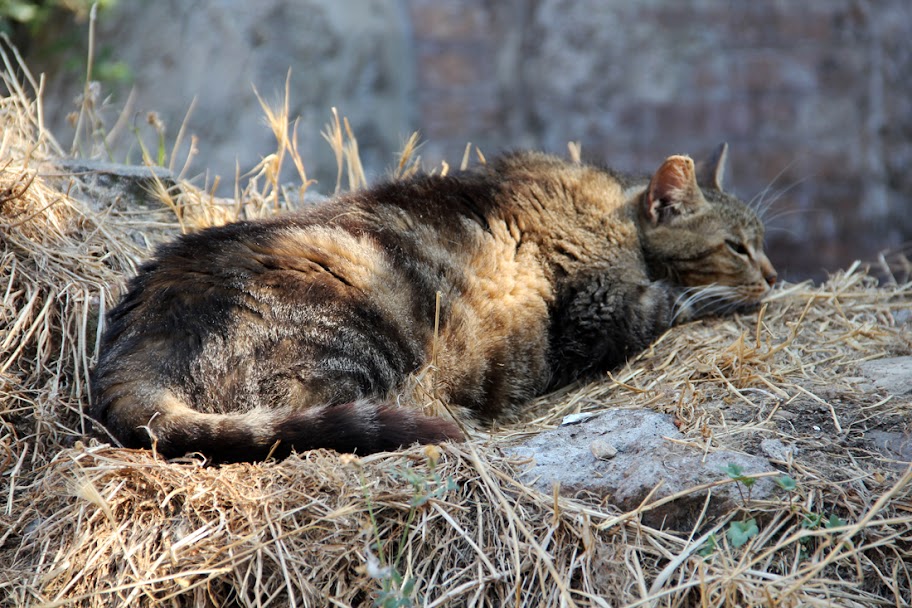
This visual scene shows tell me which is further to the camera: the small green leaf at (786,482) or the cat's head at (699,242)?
the cat's head at (699,242)

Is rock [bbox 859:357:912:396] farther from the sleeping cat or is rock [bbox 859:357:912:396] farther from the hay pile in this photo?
the sleeping cat

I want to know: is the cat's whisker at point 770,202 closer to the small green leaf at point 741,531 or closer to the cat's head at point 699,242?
A: the cat's head at point 699,242

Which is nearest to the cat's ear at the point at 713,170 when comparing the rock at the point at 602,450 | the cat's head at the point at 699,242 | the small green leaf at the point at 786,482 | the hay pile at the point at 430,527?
the cat's head at the point at 699,242

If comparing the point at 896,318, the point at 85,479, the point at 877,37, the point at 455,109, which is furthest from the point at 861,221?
the point at 85,479

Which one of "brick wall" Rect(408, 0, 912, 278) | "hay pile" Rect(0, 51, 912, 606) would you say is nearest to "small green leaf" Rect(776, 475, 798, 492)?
"hay pile" Rect(0, 51, 912, 606)

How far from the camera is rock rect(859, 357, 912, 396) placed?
99.6 inches

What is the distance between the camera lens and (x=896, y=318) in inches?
130

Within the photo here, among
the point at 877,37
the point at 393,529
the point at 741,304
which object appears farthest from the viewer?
the point at 877,37

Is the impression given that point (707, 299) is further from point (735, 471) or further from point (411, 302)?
point (735, 471)

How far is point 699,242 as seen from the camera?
11.1 ft

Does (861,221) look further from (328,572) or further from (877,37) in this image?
(328,572)

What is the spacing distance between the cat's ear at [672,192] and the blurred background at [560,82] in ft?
6.91

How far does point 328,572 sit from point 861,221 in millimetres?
4883

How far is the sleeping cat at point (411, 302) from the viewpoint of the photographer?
7.30 feet
